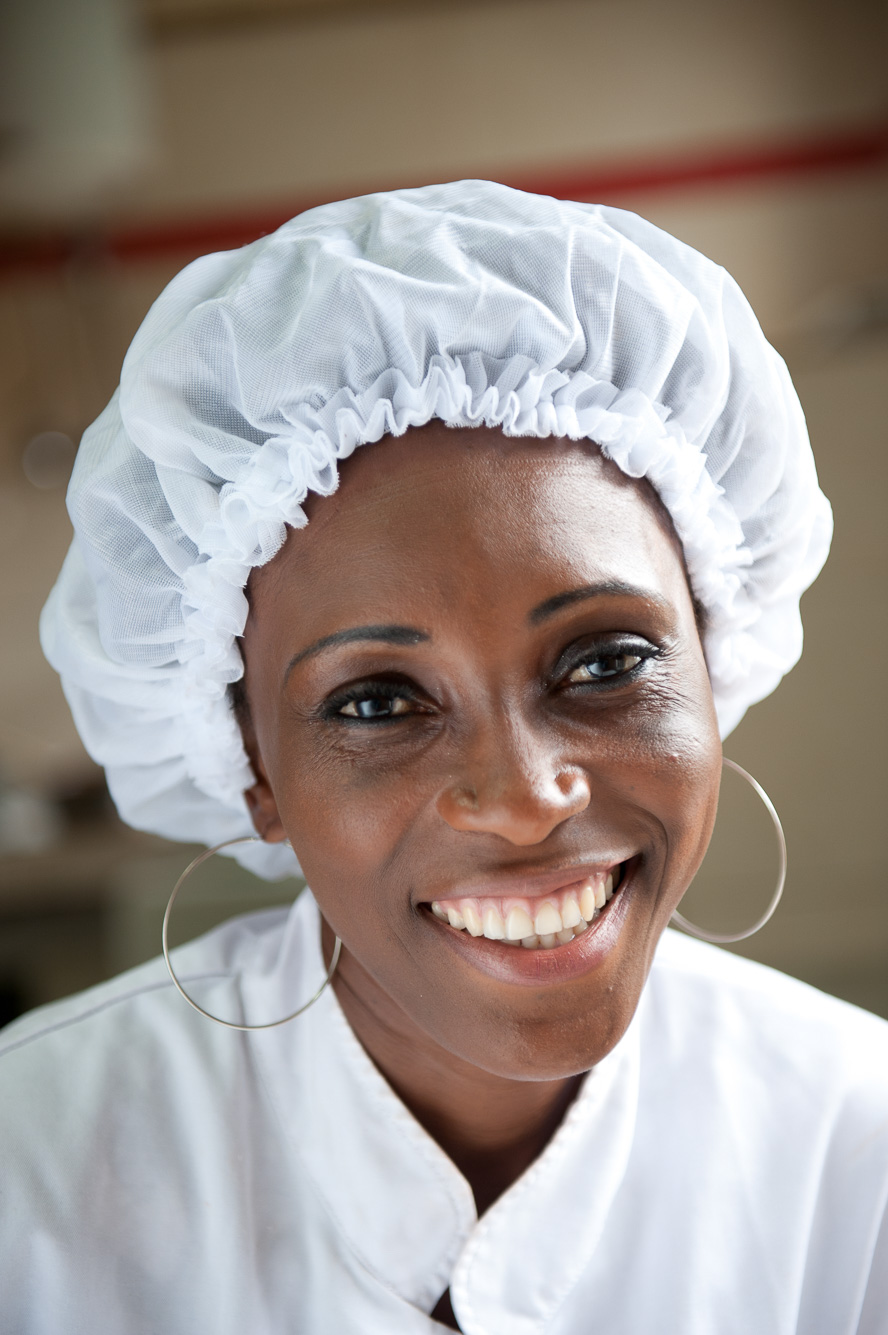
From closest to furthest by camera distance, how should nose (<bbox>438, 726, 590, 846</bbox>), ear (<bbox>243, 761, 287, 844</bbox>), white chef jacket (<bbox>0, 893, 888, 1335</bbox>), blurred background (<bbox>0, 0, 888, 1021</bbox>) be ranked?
nose (<bbox>438, 726, 590, 846</bbox>) < white chef jacket (<bbox>0, 893, 888, 1335</bbox>) < ear (<bbox>243, 761, 287, 844</bbox>) < blurred background (<bbox>0, 0, 888, 1021</bbox>)

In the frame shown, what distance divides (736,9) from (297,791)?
115 inches

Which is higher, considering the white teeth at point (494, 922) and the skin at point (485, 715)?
the skin at point (485, 715)

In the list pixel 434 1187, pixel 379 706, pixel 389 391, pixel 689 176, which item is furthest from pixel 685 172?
pixel 434 1187

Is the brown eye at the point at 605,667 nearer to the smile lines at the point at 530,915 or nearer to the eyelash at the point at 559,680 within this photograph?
the eyelash at the point at 559,680

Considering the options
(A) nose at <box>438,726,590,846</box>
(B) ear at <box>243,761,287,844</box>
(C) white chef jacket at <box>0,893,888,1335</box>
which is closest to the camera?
(A) nose at <box>438,726,590,846</box>

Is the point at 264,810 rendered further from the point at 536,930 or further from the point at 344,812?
the point at 536,930

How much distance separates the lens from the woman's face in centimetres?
97

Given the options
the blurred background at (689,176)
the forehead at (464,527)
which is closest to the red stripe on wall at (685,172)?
the blurred background at (689,176)

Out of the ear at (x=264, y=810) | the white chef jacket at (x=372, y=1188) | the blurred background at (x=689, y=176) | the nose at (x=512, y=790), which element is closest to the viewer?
the nose at (x=512, y=790)

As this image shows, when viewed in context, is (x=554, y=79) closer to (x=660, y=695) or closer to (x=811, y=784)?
(x=811, y=784)

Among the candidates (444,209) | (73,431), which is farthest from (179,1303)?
(73,431)

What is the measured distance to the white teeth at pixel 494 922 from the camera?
1.00m

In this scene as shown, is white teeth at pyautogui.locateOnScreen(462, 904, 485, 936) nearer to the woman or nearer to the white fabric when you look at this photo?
the woman

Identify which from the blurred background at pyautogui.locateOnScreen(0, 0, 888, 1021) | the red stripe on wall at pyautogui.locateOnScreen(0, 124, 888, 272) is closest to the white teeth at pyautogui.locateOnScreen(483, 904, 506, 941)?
the blurred background at pyautogui.locateOnScreen(0, 0, 888, 1021)
